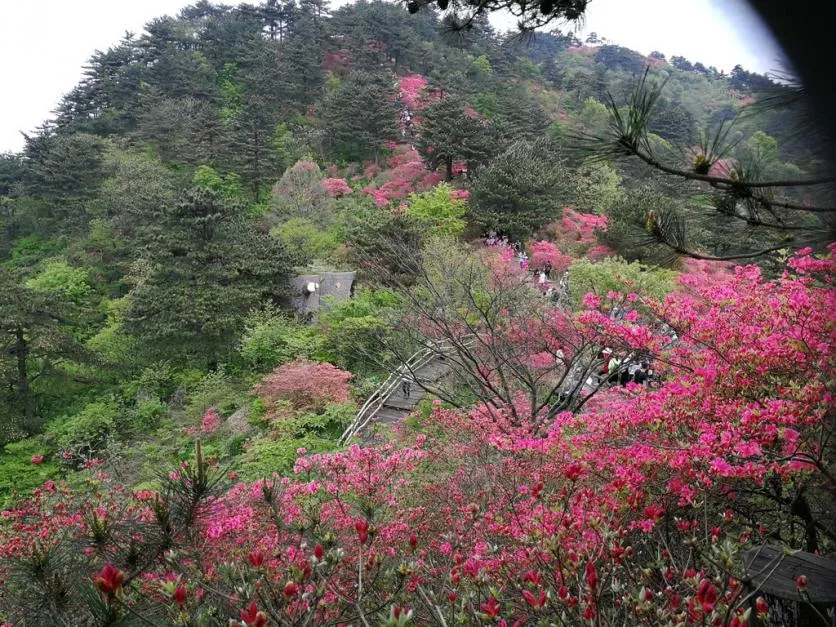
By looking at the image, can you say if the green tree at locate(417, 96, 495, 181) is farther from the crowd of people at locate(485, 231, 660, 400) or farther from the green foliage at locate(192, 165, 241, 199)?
the green foliage at locate(192, 165, 241, 199)

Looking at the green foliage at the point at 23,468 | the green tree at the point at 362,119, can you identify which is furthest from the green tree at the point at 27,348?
the green tree at the point at 362,119

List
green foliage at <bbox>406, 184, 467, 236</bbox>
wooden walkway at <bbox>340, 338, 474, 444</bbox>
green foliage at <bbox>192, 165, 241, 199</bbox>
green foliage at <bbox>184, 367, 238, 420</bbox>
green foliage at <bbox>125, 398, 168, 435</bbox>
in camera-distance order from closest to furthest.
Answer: wooden walkway at <bbox>340, 338, 474, 444</bbox> → green foliage at <bbox>184, 367, 238, 420</bbox> → green foliage at <bbox>125, 398, 168, 435</bbox> → green foliage at <bbox>406, 184, 467, 236</bbox> → green foliage at <bbox>192, 165, 241, 199</bbox>

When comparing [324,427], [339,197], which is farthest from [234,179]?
[324,427]

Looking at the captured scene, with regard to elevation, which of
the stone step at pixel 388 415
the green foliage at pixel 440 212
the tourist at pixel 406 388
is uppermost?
the green foliage at pixel 440 212

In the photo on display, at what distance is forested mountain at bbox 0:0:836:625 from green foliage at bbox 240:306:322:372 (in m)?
0.09

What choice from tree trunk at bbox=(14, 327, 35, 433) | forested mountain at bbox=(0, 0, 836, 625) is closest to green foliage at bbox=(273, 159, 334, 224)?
forested mountain at bbox=(0, 0, 836, 625)

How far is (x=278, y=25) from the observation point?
133 ft

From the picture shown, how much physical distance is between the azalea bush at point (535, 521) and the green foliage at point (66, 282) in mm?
16992

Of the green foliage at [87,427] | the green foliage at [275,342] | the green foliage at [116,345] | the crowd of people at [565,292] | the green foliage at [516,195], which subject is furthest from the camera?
the green foliage at [516,195]

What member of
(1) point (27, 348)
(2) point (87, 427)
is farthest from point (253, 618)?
(1) point (27, 348)

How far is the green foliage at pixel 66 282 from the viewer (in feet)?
62.6

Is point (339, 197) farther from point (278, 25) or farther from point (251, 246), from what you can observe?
point (278, 25)

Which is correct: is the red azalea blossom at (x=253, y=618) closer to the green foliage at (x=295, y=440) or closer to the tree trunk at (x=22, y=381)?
the green foliage at (x=295, y=440)

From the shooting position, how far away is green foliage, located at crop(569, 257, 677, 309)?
11148 mm
